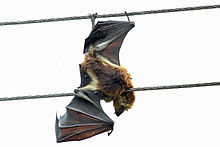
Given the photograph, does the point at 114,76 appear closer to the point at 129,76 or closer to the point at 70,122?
the point at 129,76

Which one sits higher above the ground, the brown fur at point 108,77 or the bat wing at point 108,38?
the bat wing at point 108,38

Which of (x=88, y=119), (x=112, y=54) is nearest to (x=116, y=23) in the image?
(x=112, y=54)

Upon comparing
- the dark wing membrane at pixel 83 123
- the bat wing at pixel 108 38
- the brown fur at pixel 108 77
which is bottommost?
the dark wing membrane at pixel 83 123

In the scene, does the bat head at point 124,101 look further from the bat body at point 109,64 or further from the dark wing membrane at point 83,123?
the dark wing membrane at point 83,123

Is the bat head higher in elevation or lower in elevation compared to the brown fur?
lower

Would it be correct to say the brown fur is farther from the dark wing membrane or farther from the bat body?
the dark wing membrane

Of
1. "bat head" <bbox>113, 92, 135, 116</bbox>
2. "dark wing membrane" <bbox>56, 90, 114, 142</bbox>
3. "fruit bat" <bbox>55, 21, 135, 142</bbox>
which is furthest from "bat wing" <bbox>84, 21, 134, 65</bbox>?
"dark wing membrane" <bbox>56, 90, 114, 142</bbox>

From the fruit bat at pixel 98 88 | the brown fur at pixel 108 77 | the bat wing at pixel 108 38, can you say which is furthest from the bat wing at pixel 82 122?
the bat wing at pixel 108 38
